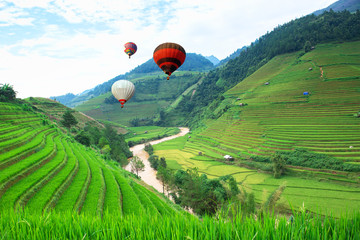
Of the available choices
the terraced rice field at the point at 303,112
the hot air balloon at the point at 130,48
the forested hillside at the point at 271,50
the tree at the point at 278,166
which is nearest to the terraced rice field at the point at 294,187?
the tree at the point at 278,166

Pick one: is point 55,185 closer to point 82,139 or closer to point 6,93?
point 82,139

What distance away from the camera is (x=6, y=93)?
32.5 meters

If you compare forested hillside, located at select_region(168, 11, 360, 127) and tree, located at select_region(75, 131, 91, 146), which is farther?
forested hillside, located at select_region(168, 11, 360, 127)

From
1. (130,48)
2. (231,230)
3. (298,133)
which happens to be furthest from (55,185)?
(298,133)

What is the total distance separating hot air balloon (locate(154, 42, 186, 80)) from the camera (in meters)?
16.8

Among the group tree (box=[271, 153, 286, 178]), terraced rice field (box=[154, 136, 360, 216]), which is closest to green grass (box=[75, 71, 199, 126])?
terraced rice field (box=[154, 136, 360, 216])

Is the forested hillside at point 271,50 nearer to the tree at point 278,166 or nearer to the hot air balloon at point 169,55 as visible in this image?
the tree at point 278,166

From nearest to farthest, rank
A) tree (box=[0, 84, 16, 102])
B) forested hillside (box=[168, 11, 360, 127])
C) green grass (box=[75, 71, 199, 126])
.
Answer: tree (box=[0, 84, 16, 102]) → forested hillside (box=[168, 11, 360, 127]) → green grass (box=[75, 71, 199, 126])

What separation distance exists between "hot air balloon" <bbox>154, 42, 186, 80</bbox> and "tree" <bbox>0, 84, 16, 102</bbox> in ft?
106

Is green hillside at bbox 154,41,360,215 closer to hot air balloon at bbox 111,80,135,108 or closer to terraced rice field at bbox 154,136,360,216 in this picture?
terraced rice field at bbox 154,136,360,216

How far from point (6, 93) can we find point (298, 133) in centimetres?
5687

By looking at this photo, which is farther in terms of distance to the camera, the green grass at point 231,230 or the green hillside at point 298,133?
the green hillside at point 298,133

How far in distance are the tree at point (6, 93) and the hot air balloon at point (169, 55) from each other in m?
32.4

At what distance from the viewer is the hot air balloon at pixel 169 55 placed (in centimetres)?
1681
